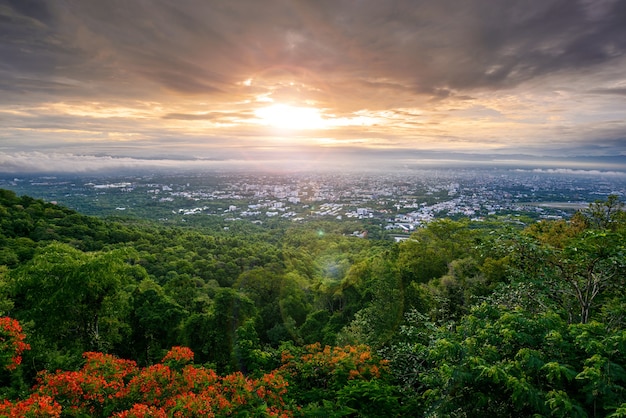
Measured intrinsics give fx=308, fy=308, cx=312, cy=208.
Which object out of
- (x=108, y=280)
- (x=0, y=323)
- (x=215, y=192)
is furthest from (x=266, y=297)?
(x=215, y=192)

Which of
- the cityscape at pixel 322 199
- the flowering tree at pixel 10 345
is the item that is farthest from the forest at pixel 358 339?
the cityscape at pixel 322 199

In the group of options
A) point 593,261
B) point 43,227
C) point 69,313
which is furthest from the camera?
point 43,227

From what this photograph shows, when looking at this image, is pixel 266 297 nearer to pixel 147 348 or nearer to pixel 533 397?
pixel 147 348

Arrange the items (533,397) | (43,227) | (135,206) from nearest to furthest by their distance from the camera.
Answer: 1. (533,397)
2. (43,227)
3. (135,206)

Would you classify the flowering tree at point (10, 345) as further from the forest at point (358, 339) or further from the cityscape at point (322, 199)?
the cityscape at point (322, 199)

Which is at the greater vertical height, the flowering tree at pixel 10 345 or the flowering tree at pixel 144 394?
the flowering tree at pixel 10 345

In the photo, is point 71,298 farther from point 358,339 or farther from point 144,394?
point 358,339

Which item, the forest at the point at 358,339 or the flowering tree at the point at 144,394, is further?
the flowering tree at the point at 144,394

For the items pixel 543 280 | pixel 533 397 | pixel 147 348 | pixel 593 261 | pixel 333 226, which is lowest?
pixel 333 226

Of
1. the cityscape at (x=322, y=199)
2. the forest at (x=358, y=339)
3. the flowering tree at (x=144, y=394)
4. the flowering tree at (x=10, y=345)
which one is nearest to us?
the forest at (x=358, y=339)
